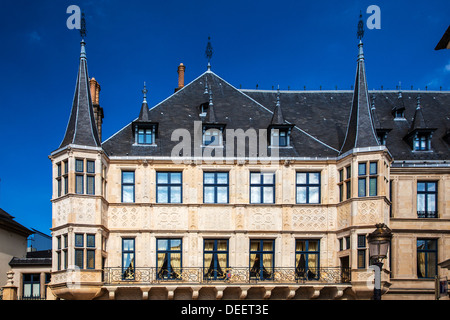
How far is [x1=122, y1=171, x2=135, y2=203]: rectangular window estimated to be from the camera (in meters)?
26.7

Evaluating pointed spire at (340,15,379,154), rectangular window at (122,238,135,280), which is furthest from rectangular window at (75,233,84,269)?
pointed spire at (340,15,379,154)

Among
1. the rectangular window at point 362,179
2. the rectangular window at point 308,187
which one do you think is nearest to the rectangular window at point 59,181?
the rectangular window at point 308,187

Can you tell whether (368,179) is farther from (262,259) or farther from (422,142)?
(262,259)

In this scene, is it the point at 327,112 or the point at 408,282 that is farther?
the point at 327,112

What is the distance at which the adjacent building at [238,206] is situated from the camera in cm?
2522

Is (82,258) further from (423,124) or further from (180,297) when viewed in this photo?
(423,124)

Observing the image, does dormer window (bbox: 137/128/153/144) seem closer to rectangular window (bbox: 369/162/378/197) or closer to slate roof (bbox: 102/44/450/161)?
slate roof (bbox: 102/44/450/161)

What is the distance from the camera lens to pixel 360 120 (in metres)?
26.5

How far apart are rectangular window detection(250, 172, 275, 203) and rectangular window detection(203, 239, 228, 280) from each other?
2.38m

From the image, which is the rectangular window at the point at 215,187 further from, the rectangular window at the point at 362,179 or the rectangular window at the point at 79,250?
the rectangular window at the point at 362,179

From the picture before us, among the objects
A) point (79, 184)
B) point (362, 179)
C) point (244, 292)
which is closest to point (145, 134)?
point (79, 184)

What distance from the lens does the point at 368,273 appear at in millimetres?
24875
